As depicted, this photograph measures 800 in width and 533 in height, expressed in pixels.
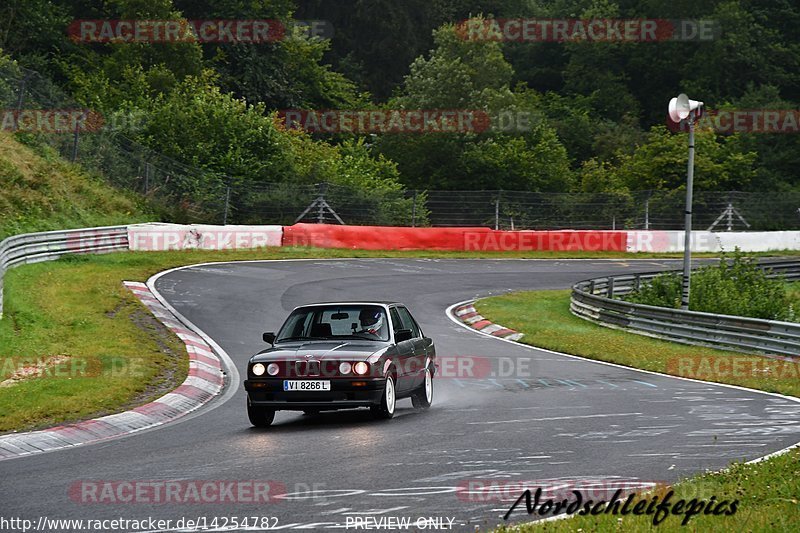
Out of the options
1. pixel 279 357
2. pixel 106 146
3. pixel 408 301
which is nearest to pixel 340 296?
pixel 408 301

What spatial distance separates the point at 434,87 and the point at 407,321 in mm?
50426

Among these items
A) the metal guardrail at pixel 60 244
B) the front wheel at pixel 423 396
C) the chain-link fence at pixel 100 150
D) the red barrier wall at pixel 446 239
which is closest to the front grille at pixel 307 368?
the front wheel at pixel 423 396

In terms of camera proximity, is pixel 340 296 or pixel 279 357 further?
pixel 340 296

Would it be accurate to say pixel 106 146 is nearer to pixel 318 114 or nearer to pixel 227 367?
pixel 227 367

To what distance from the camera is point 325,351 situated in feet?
41.0

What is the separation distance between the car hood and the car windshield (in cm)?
30

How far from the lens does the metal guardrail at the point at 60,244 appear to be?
25.9 metres

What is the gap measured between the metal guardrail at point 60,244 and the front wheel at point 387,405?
13.7m

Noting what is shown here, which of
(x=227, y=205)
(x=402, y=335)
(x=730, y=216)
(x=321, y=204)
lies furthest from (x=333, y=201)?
(x=402, y=335)

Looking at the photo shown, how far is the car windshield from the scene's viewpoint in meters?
13.3

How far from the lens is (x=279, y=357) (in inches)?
490

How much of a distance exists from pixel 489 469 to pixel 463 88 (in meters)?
55.8

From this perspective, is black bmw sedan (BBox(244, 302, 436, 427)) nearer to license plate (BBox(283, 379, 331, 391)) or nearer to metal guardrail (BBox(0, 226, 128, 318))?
license plate (BBox(283, 379, 331, 391))

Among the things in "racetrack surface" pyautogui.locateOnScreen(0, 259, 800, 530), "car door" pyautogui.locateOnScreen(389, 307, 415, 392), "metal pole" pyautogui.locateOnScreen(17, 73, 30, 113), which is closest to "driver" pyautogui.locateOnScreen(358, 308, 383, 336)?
"car door" pyautogui.locateOnScreen(389, 307, 415, 392)
